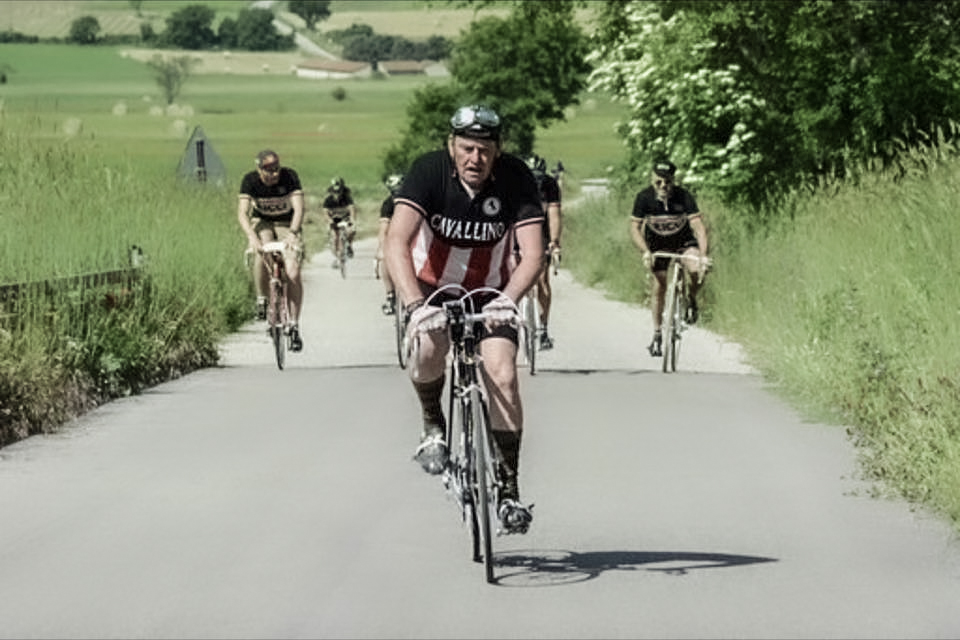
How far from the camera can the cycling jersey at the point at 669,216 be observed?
71.5 ft

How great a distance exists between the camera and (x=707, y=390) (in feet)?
64.6

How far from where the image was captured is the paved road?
30.1ft

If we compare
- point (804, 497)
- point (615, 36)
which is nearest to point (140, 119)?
point (615, 36)

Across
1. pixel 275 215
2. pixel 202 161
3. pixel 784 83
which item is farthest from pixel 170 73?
pixel 275 215

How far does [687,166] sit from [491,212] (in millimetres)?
29422

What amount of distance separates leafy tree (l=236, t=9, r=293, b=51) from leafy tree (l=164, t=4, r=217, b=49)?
99.1 inches

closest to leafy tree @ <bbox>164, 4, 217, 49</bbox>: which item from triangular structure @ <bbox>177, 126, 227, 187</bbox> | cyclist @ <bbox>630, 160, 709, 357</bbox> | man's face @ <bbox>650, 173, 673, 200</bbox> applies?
triangular structure @ <bbox>177, 126, 227, 187</bbox>

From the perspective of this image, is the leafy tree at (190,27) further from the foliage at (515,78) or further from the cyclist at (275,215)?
the cyclist at (275,215)

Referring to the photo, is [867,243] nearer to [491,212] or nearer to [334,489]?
[334,489]

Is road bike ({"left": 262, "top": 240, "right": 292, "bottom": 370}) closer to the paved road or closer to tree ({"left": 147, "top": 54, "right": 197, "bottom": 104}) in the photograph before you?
the paved road

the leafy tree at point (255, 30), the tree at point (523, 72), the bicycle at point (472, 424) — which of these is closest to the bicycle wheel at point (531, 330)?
the bicycle at point (472, 424)

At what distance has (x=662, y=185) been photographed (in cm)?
2164

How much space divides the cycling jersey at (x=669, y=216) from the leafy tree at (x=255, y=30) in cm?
15926

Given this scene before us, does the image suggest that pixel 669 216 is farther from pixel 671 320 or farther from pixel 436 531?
pixel 436 531
